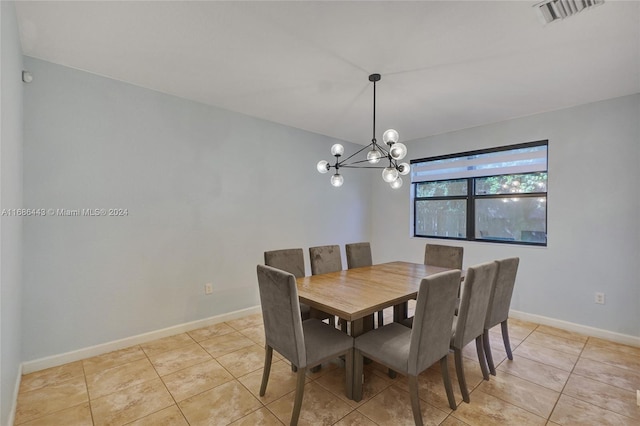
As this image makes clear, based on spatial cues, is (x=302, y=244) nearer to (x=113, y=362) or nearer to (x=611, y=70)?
(x=113, y=362)

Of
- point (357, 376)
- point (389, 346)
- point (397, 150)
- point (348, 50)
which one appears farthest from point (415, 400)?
point (348, 50)

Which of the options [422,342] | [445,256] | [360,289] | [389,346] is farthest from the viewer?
[445,256]

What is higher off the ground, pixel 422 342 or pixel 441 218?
pixel 441 218

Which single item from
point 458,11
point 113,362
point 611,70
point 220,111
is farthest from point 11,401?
point 611,70

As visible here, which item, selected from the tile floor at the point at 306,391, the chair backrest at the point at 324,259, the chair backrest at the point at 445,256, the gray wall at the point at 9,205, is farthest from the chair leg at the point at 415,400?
the gray wall at the point at 9,205

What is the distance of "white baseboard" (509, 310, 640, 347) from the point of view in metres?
2.84

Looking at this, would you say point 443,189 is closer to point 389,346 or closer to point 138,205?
point 389,346

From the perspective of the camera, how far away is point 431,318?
1.64m

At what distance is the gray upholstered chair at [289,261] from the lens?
103 inches

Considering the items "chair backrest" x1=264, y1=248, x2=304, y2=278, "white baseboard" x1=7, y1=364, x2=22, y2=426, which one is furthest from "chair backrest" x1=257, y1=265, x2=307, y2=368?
"white baseboard" x1=7, y1=364, x2=22, y2=426

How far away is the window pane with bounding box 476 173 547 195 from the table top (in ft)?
5.59

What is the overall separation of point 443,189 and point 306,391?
3.51 meters

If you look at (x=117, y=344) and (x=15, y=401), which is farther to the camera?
(x=117, y=344)

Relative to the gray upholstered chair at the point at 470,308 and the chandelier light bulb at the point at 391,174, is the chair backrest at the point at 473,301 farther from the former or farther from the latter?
the chandelier light bulb at the point at 391,174
